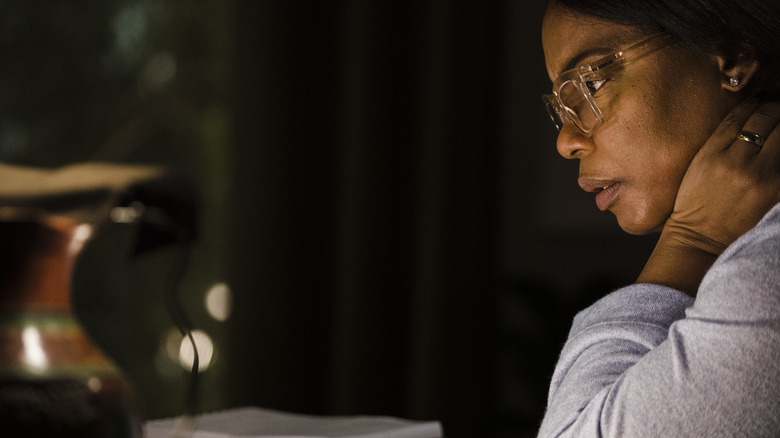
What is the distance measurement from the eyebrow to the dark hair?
0.03m

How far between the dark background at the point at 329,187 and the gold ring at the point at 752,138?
145 centimetres

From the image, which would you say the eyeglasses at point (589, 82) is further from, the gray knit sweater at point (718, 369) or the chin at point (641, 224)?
the gray knit sweater at point (718, 369)

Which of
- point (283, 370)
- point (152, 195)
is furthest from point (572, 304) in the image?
point (152, 195)

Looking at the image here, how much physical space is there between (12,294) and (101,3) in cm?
191

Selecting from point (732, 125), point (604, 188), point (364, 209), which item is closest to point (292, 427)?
point (604, 188)

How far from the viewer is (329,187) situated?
2.21 metres

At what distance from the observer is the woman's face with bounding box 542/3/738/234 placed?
2.08ft

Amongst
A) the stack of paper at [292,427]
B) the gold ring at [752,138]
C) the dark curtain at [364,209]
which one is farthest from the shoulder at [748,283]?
the dark curtain at [364,209]

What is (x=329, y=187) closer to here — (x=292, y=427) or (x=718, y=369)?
(x=292, y=427)

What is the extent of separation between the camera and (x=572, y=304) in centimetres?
216

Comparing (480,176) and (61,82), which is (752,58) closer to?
(480,176)

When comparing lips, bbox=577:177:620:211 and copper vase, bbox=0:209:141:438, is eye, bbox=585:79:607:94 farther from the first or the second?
copper vase, bbox=0:209:141:438

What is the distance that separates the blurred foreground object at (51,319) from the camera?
364 mm

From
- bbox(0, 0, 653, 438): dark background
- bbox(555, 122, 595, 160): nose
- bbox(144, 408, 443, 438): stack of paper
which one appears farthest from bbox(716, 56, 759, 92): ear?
bbox(0, 0, 653, 438): dark background
